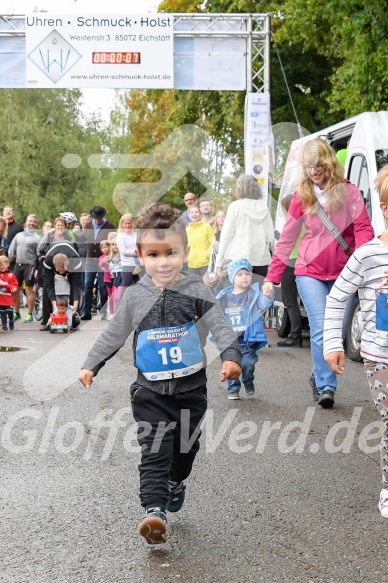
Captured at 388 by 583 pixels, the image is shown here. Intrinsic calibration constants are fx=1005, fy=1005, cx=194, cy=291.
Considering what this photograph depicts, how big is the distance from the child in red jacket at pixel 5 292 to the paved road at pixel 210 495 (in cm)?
644

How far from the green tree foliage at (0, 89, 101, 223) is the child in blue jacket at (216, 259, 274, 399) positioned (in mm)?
37887

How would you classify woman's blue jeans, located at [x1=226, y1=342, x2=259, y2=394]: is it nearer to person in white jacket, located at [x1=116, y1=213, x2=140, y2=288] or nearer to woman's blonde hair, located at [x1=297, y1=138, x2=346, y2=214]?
woman's blonde hair, located at [x1=297, y1=138, x2=346, y2=214]

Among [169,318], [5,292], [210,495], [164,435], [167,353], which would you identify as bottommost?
[5,292]

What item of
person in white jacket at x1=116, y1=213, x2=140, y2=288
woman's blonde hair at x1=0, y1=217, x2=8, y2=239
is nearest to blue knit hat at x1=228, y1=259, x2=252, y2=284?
person in white jacket at x1=116, y1=213, x2=140, y2=288

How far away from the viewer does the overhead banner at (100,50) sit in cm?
1828

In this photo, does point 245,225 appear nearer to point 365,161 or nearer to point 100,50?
point 365,161

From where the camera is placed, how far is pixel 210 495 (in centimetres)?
512

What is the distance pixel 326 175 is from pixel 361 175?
13.1ft

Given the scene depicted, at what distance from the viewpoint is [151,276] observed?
4496 millimetres

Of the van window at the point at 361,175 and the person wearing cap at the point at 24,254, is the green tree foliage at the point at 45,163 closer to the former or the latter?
the person wearing cap at the point at 24,254

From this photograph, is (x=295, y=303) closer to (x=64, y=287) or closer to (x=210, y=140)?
(x=64, y=287)

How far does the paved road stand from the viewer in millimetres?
3977

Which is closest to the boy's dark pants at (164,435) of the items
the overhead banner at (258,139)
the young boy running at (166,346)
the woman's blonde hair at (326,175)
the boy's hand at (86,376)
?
the young boy running at (166,346)

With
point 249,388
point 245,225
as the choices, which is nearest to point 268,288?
point 249,388
